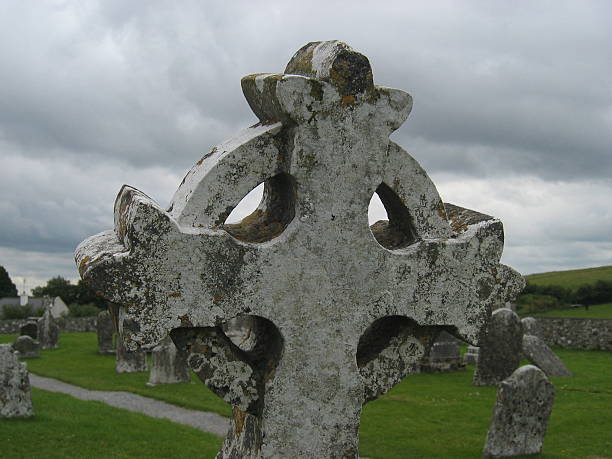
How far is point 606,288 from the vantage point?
1833 inches

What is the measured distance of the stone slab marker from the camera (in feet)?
12.0

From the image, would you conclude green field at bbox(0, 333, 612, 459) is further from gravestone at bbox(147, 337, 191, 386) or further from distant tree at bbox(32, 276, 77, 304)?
distant tree at bbox(32, 276, 77, 304)

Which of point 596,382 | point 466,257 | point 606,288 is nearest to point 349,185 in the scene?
point 466,257

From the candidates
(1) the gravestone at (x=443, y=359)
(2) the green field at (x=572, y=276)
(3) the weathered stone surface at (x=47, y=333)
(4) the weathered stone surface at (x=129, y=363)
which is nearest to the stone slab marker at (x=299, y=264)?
(1) the gravestone at (x=443, y=359)

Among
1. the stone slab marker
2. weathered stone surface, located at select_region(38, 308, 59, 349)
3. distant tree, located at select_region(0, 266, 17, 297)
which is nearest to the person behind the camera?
the stone slab marker

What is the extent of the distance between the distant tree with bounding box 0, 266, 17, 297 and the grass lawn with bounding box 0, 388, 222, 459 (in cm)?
6953

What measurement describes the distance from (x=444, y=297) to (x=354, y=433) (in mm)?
974

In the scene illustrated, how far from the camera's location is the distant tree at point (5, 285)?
79.2 metres

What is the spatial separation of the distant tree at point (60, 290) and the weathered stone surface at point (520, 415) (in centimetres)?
6083

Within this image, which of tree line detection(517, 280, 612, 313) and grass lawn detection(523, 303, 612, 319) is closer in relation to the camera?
grass lawn detection(523, 303, 612, 319)

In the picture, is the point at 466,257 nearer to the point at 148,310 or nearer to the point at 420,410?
the point at 148,310

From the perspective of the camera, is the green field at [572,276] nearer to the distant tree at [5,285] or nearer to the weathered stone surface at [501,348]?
the weathered stone surface at [501,348]

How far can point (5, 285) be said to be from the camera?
79.9 meters

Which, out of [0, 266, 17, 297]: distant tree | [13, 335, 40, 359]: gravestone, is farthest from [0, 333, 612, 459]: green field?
[0, 266, 17, 297]: distant tree
